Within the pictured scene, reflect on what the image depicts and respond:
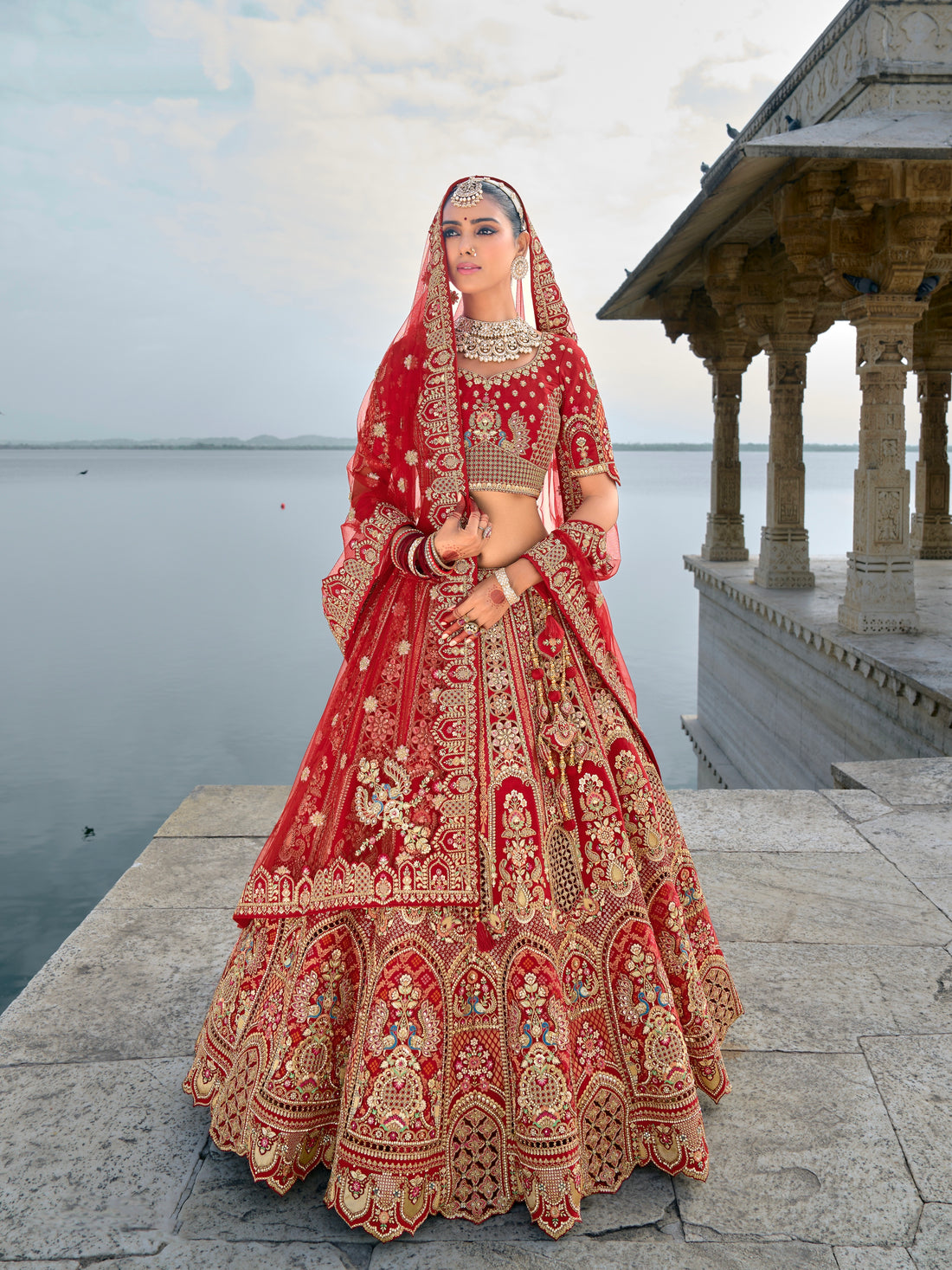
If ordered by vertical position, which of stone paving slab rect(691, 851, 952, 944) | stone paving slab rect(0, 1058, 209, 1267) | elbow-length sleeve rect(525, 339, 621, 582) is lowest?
stone paving slab rect(691, 851, 952, 944)

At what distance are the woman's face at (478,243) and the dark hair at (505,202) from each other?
0.04ft

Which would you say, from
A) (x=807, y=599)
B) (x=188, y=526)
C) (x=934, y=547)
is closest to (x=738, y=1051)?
(x=807, y=599)

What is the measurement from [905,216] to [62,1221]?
282 inches

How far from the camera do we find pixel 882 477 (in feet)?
23.5

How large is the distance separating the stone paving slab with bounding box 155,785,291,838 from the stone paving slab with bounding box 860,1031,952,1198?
212 centimetres

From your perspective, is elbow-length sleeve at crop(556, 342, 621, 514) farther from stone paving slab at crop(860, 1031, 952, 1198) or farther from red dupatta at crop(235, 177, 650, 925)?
stone paving slab at crop(860, 1031, 952, 1198)

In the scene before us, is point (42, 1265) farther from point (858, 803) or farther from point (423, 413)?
point (858, 803)

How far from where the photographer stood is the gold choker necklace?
1.96 meters

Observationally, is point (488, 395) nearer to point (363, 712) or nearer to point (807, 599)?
point (363, 712)

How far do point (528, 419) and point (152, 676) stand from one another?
680 inches

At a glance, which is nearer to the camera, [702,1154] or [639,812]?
[702,1154]

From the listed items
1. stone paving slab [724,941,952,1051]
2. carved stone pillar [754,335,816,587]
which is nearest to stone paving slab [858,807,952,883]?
stone paving slab [724,941,952,1051]

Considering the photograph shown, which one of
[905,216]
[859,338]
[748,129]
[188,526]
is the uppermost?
[748,129]

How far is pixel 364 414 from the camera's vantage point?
204cm
